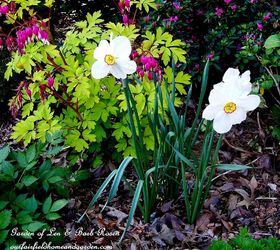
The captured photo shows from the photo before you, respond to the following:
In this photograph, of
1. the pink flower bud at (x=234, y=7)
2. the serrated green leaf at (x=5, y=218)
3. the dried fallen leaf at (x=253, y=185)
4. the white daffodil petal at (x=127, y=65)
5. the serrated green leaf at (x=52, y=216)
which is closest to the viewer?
the white daffodil petal at (x=127, y=65)

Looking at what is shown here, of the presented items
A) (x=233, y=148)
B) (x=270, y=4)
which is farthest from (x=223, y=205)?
(x=270, y=4)

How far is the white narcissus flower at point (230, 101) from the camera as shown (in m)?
1.79

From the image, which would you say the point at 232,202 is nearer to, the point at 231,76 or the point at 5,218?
the point at 231,76

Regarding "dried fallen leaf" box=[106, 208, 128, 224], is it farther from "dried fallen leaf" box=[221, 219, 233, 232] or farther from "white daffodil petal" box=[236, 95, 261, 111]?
"white daffodil petal" box=[236, 95, 261, 111]

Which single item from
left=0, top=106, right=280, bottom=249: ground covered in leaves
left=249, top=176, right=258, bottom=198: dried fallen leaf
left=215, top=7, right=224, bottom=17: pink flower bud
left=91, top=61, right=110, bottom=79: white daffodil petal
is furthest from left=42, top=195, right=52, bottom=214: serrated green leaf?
left=215, top=7, right=224, bottom=17: pink flower bud

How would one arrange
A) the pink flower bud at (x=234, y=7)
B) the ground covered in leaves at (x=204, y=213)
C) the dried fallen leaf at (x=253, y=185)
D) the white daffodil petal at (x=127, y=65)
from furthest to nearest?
the pink flower bud at (x=234, y=7) < the dried fallen leaf at (x=253, y=185) < the ground covered in leaves at (x=204, y=213) < the white daffodil petal at (x=127, y=65)

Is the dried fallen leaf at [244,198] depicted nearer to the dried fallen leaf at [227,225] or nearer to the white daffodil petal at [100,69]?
the dried fallen leaf at [227,225]

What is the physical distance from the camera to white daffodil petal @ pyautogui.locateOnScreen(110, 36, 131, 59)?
6.13 feet

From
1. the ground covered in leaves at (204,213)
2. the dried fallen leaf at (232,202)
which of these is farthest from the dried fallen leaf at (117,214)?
the dried fallen leaf at (232,202)

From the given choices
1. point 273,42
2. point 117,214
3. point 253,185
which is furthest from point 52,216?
point 273,42

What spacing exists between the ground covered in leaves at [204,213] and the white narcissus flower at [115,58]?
1.00 metres

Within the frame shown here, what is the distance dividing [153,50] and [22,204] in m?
1.16

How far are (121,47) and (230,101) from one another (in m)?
0.53

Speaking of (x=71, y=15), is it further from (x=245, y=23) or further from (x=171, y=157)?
(x=171, y=157)
